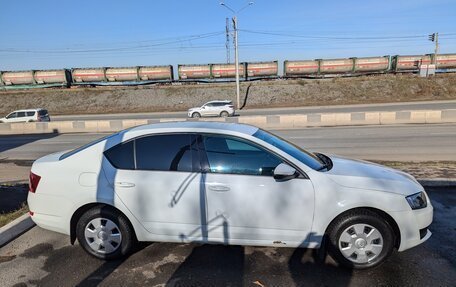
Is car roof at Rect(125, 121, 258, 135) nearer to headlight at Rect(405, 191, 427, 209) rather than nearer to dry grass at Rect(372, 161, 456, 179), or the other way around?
headlight at Rect(405, 191, 427, 209)

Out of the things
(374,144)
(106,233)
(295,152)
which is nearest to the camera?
(106,233)

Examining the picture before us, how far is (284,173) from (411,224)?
4.55 feet

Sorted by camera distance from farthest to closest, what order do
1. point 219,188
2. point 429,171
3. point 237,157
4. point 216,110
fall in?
point 216,110 → point 429,171 → point 237,157 → point 219,188

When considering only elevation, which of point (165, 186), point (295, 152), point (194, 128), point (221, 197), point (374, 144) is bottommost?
point (374, 144)

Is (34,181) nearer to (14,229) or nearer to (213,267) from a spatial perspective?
(14,229)

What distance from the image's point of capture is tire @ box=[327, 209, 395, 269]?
3.45 m

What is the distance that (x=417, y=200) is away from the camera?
3.55 metres

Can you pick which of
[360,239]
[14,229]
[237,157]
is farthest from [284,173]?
[14,229]

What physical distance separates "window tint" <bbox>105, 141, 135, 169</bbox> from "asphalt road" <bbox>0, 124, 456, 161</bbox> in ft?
28.7

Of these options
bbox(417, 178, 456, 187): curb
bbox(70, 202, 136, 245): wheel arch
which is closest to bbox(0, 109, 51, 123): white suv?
bbox(70, 202, 136, 245): wheel arch

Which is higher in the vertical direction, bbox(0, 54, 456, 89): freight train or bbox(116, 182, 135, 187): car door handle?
bbox(0, 54, 456, 89): freight train

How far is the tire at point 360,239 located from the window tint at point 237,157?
35.5 inches

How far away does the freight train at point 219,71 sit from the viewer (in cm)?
4500

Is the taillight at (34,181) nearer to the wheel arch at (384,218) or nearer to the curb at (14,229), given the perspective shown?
the curb at (14,229)
